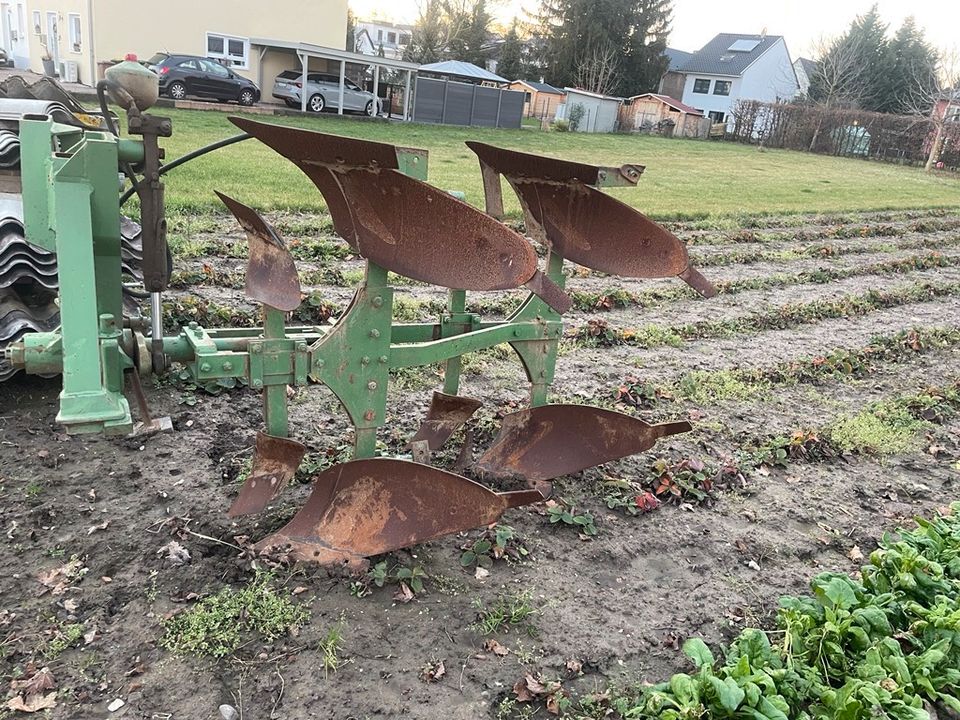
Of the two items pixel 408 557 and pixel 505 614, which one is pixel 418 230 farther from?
pixel 505 614

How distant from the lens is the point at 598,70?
4219cm

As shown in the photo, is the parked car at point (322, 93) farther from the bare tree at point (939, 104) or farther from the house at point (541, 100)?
the bare tree at point (939, 104)

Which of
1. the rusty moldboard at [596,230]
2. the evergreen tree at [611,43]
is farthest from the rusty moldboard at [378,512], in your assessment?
the evergreen tree at [611,43]

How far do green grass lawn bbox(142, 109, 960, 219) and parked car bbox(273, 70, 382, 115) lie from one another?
1.45m

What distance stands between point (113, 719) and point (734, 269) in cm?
812

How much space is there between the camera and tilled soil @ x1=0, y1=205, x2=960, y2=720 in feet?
8.61

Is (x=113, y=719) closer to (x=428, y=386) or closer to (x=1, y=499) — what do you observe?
(x=1, y=499)

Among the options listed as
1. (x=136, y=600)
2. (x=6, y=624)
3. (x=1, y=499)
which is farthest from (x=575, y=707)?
(x=1, y=499)

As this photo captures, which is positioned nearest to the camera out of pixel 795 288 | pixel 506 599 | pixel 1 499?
pixel 506 599

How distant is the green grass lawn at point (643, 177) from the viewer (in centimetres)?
1049

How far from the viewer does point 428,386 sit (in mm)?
5012

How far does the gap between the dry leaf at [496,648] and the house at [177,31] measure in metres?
24.8

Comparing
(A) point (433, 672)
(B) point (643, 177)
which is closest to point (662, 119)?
(B) point (643, 177)

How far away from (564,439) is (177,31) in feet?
85.1
